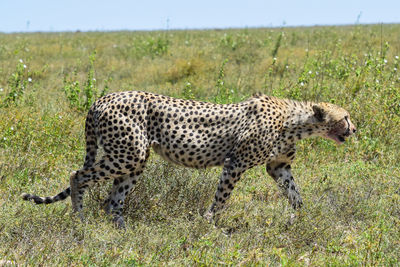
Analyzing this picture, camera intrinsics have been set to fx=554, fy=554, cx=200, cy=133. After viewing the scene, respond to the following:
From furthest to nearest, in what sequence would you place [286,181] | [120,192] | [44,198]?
1. [286,181]
2. [120,192]
3. [44,198]

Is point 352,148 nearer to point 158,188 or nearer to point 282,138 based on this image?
point 282,138

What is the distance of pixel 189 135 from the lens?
4.86 m

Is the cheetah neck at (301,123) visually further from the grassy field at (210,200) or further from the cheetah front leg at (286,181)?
the grassy field at (210,200)

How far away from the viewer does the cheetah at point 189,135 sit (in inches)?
186

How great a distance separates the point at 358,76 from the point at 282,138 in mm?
4530

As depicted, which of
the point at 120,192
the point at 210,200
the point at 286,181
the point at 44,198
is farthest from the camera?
the point at 210,200

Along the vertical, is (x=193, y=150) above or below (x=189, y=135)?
below

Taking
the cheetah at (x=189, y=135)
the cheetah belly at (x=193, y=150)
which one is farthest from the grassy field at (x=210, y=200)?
the cheetah belly at (x=193, y=150)

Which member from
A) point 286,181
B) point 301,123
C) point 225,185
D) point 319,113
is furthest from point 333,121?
point 225,185

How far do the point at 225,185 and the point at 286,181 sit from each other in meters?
0.73

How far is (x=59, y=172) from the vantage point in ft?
20.1

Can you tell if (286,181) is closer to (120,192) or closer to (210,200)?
(210,200)

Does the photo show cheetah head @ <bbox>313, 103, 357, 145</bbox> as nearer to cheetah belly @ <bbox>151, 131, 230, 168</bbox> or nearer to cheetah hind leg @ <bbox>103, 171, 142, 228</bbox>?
cheetah belly @ <bbox>151, 131, 230, 168</bbox>

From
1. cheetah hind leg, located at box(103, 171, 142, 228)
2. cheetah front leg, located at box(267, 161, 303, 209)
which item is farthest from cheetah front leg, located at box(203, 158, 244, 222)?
cheetah hind leg, located at box(103, 171, 142, 228)
